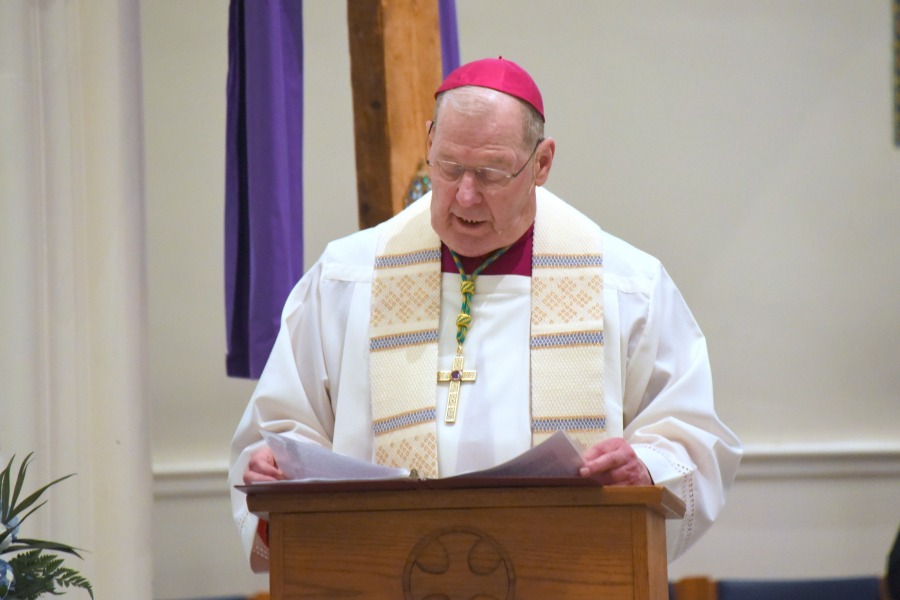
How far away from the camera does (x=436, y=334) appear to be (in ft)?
8.77

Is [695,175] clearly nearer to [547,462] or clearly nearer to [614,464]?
[614,464]

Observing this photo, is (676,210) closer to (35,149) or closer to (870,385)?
(870,385)

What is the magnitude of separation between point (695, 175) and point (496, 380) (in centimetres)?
310

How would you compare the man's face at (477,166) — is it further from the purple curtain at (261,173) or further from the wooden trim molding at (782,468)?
the wooden trim molding at (782,468)

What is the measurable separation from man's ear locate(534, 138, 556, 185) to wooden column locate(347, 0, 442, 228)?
634 millimetres

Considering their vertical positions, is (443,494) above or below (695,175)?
below

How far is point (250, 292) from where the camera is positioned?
3.28 m

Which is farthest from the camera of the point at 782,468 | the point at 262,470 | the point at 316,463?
the point at 782,468

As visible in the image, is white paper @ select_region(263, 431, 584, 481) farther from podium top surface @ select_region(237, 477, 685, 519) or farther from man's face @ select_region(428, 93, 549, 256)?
man's face @ select_region(428, 93, 549, 256)

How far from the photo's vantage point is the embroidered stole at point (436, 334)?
2555 mm

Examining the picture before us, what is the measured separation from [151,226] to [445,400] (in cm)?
321

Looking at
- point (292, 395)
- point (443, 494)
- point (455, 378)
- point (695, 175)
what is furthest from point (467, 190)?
point (695, 175)

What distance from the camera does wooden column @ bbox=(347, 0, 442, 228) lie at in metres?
3.26

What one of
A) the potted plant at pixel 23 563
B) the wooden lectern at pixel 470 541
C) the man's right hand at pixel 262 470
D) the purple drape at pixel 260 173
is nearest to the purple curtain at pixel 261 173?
the purple drape at pixel 260 173
